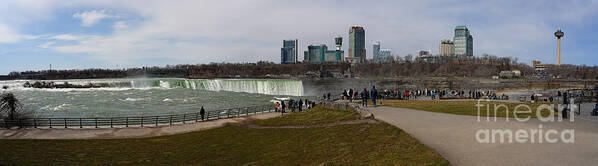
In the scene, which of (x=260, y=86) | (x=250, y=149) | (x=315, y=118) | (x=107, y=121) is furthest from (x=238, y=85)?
(x=250, y=149)

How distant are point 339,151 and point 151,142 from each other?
1214 centimetres

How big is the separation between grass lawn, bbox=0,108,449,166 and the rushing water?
20.7 metres

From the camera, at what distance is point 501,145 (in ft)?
36.4

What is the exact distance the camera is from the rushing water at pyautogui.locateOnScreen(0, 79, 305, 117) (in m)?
43.2

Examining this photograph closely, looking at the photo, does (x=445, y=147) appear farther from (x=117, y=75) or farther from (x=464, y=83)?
(x=117, y=75)

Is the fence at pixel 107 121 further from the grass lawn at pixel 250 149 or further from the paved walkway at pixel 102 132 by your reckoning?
the grass lawn at pixel 250 149

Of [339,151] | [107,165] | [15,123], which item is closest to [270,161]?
[339,151]

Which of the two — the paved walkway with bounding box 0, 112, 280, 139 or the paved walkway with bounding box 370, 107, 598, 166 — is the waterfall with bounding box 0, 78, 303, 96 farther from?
the paved walkway with bounding box 370, 107, 598, 166

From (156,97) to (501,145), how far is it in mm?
56744

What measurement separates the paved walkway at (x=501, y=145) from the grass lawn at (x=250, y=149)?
0.76m

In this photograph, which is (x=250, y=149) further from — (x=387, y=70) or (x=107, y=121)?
(x=387, y=70)

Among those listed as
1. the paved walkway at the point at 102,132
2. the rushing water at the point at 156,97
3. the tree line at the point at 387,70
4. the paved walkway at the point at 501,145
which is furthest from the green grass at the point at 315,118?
the tree line at the point at 387,70

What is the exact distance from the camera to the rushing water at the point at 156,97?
142 ft

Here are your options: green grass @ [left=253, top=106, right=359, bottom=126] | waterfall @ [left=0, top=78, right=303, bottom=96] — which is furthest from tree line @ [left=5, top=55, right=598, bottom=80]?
green grass @ [left=253, top=106, right=359, bottom=126]
